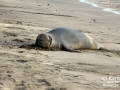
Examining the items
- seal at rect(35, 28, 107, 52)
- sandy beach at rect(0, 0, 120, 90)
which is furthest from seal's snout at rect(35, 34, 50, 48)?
sandy beach at rect(0, 0, 120, 90)

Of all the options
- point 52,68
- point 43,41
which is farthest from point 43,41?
point 52,68

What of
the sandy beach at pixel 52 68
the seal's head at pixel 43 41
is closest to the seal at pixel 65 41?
the seal's head at pixel 43 41

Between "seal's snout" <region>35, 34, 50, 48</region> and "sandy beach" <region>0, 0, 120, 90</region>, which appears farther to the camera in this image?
"seal's snout" <region>35, 34, 50, 48</region>

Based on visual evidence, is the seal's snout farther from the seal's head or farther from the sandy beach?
the sandy beach

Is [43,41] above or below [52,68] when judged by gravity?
above

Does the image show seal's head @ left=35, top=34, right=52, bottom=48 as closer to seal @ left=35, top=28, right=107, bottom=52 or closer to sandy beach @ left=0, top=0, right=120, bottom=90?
seal @ left=35, top=28, right=107, bottom=52

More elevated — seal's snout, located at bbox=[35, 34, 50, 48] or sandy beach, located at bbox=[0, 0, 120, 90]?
seal's snout, located at bbox=[35, 34, 50, 48]

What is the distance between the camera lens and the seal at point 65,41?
701cm

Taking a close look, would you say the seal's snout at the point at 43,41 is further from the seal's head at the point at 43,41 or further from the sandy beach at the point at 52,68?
the sandy beach at the point at 52,68

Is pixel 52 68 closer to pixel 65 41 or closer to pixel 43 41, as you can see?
pixel 43 41

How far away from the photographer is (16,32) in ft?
27.8

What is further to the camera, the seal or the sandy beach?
the seal

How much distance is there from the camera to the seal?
7.01 metres

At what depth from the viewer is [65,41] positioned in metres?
7.40
